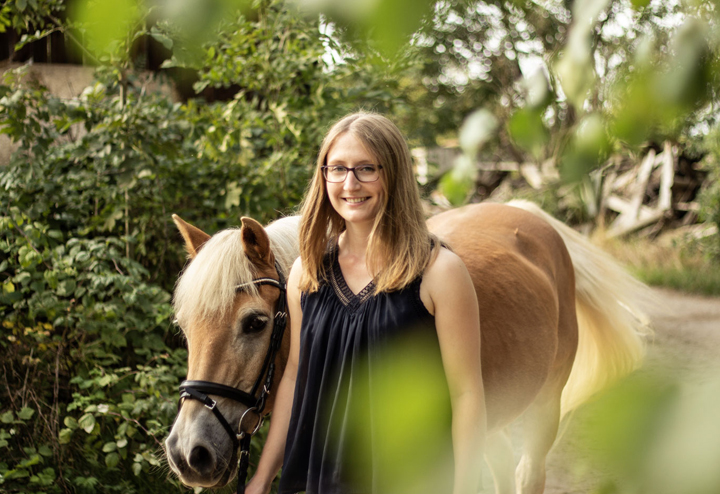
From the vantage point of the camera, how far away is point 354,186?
1511mm

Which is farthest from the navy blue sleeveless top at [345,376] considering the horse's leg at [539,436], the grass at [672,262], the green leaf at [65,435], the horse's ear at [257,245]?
the grass at [672,262]

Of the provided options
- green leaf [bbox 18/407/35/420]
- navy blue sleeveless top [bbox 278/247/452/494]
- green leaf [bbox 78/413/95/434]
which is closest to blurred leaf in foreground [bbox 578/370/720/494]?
navy blue sleeveless top [bbox 278/247/452/494]

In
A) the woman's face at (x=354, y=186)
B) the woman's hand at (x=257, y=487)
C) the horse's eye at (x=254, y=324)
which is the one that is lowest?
the woman's hand at (x=257, y=487)

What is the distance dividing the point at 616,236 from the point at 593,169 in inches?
375

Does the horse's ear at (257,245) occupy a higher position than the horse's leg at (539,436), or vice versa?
the horse's ear at (257,245)

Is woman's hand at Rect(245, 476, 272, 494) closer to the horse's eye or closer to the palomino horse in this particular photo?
the palomino horse

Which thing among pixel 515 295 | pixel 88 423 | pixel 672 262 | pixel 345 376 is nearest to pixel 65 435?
pixel 88 423

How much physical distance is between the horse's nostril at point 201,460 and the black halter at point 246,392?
0.30 ft

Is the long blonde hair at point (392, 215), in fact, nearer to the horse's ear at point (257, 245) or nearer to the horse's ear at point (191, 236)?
the horse's ear at point (257, 245)

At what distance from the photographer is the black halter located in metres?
1.73

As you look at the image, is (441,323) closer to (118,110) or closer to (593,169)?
(593,169)

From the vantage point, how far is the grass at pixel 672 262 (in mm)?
8242

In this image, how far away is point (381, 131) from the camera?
1529 millimetres

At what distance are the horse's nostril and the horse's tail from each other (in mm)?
2178
